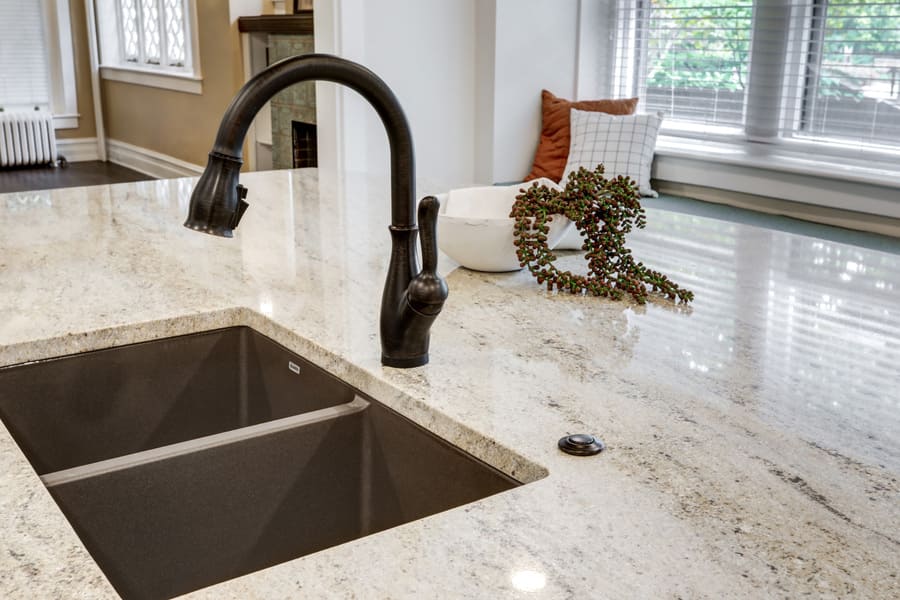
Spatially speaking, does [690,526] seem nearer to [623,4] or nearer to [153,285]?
[153,285]

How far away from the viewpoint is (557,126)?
4.35 meters

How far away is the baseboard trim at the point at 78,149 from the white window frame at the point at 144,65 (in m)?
0.63

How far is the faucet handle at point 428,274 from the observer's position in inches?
39.9

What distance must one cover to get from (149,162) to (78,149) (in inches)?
49.8

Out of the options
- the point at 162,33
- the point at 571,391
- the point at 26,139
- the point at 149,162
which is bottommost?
the point at 149,162

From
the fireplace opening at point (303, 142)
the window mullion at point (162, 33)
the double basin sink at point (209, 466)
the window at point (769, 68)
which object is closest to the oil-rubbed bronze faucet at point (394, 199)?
the double basin sink at point (209, 466)

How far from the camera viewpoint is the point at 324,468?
111 centimetres

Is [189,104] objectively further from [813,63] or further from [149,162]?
[813,63]

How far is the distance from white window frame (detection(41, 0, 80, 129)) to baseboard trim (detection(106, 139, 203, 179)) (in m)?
0.43

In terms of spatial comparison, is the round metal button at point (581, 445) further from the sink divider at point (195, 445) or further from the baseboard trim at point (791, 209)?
the baseboard trim at point (791, 209)

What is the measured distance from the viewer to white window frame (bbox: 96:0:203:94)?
6.41m

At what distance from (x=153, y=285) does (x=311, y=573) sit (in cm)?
85

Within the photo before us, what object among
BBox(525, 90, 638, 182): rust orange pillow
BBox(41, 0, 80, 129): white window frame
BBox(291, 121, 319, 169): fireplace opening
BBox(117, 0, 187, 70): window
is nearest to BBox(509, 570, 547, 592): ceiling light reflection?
BBox(525, 90, 638, 182): rust orange pillow

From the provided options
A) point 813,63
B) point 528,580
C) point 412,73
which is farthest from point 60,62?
point 528,580
